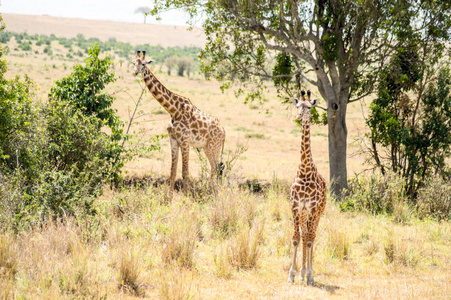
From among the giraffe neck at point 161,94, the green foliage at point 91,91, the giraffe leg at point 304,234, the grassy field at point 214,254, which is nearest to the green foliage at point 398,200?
the grassy field at point 214,254

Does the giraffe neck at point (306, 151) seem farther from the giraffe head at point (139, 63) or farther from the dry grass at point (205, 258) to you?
the giraffe head at point (139, 63)

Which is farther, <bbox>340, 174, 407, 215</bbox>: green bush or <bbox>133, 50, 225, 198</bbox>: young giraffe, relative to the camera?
<bbox>340, 174, 407, 215</bbox>: green bush

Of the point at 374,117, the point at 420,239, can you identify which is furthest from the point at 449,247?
the point at 374,117

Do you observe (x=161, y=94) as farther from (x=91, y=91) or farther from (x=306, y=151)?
(x=306, y=151)

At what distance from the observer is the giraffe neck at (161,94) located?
9617 millimetres

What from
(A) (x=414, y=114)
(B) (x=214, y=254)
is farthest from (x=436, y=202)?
(B) (x=214, y=254)

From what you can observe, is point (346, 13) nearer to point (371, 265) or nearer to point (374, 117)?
point (374, 117)

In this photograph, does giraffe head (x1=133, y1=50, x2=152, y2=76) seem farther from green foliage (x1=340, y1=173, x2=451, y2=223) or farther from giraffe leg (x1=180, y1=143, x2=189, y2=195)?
green foliage (x1=340, y1=173, x2=451, y2=223)

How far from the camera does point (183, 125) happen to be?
10.0m

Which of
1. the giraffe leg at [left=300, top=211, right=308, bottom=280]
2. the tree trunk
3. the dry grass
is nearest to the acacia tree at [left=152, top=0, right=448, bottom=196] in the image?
the tree trunk

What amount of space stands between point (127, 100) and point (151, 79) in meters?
20.6

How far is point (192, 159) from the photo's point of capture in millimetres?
16781

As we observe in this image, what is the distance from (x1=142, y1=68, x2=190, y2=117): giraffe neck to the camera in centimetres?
962

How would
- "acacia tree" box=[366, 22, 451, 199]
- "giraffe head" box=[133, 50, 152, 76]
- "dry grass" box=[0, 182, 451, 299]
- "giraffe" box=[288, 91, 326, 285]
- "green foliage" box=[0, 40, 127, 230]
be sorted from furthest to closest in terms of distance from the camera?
1. "acacia tree" box=[366, 22, 451, 199]
2. "giraffe head" box=[133, 50, 152, 76]
3. "green foliage" box=[0, 40, 127, 230]
4. "giraffe" box=[288, 91, 326, 285]
5. "dry grass" box=[0, 182, 451, 299]
